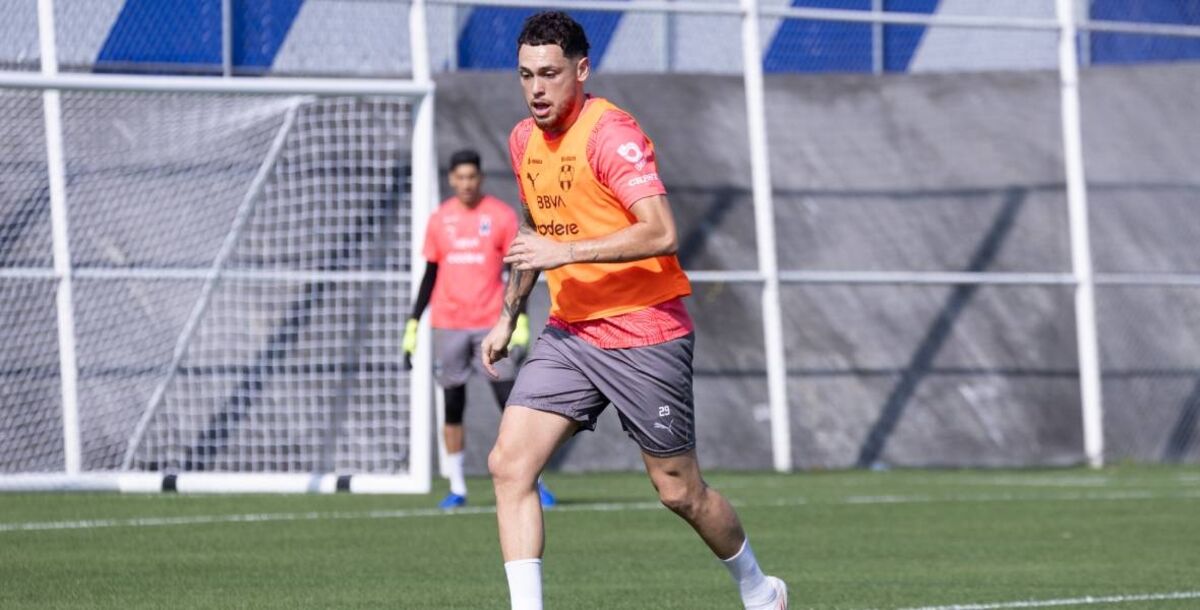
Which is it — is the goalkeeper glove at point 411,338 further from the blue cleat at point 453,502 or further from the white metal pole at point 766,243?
the white metal pole at point 766,243

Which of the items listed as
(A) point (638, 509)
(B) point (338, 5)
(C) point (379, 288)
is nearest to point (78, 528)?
(A) point (638, 509)

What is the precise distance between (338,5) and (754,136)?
3760 millimetres

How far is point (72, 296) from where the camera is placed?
47.6ft

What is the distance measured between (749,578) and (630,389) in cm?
82

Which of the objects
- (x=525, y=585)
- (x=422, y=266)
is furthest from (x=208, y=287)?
(x=525, y=585)

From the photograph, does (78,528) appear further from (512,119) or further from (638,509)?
(512,119)

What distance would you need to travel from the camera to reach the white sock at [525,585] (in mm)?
5938

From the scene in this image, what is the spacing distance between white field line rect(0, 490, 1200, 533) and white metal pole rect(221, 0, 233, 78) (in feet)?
17.0

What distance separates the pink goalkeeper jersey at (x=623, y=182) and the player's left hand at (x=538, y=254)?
0.32m

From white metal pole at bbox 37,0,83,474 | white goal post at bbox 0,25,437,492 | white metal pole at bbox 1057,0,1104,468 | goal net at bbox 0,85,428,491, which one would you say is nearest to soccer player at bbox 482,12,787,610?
white goal post at bbox 0,25,437,492

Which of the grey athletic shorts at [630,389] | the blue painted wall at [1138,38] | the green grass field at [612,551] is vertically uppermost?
the blue painted wall at [1138,38]

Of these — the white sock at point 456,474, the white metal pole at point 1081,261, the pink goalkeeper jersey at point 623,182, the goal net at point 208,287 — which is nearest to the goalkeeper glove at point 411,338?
the white sock at point 456,474

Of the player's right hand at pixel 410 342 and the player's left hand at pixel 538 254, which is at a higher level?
the player's right hand at pixel 410 342

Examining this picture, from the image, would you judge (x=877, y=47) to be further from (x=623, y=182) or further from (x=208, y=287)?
(x=623, y=182)
